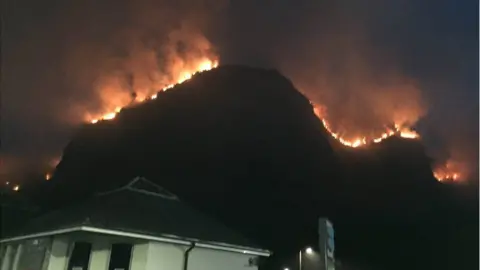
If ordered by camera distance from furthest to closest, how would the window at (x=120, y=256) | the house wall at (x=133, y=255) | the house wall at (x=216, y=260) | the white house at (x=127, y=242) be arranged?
the house wall at (x=216, y=260), the window at (x=120, y=256), the house wall at (x=133, y=255), the white house at (x=127, y=242)

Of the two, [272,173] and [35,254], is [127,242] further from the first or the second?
[272,173]

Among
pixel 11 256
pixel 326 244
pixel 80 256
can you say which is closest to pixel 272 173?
pixel 11 256

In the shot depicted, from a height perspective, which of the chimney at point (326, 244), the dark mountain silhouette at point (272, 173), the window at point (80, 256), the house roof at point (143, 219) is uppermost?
the dark mountain silhouette at point (272, 173)

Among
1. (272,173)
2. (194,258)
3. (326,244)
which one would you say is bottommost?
(326,244)

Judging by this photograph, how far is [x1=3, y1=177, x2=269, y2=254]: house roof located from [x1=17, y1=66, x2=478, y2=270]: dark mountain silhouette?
63.8ft

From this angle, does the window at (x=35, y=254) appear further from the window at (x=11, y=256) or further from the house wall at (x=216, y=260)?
the house wall at (x=216, y=260)

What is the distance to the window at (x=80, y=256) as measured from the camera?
1223cm

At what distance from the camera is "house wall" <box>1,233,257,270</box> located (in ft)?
39.0

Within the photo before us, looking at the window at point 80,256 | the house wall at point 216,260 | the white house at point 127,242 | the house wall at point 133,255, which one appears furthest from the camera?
the house wall at point 216,260

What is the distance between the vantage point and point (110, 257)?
12.1m

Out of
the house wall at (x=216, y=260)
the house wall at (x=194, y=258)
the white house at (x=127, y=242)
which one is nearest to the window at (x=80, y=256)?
the white house at (x=127, y=242)

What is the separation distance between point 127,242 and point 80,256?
153cm

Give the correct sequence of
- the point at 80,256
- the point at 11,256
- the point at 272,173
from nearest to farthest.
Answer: the point at 80,256
the point at 11,256
the point at 272,173

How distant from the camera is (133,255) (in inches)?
471
